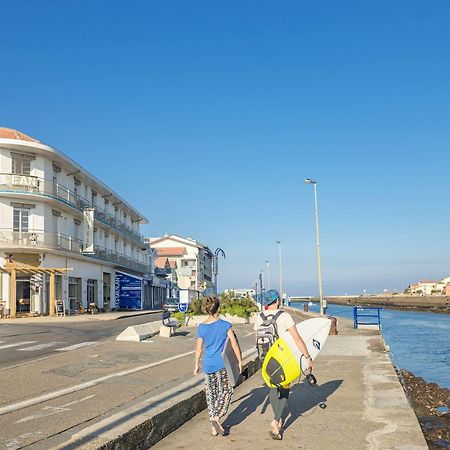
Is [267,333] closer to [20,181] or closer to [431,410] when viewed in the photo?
[431,410]

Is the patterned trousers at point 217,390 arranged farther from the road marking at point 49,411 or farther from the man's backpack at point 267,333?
the road marking at point 49,411

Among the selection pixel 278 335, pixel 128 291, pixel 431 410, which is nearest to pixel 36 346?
pixel 431 410

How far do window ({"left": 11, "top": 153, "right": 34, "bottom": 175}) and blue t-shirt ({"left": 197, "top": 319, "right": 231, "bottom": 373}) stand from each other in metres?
32.3

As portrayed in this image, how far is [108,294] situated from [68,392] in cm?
4226

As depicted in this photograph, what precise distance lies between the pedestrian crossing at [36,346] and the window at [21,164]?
20.8 m

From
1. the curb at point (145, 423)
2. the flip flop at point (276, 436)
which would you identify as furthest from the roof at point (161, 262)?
the flip flop at point (276, 436)

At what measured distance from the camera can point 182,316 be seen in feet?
80.7

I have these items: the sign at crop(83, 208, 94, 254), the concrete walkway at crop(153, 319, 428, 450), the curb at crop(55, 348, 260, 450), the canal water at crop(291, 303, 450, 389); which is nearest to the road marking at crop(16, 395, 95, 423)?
the curb at crop(55, 348, 260, 450)

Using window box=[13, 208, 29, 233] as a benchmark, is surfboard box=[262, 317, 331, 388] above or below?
below

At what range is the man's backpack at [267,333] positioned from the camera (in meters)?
6.76

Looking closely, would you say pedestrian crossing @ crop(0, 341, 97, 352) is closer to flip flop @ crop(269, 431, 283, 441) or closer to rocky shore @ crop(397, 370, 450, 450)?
rocky shore @ crop(397, 370, 450, 450)

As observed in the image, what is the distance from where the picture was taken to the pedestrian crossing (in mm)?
15047

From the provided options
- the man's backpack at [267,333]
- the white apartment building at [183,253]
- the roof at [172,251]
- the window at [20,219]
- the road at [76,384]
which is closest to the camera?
the road at [76,384]

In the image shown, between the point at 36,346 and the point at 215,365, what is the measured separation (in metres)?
11.1
